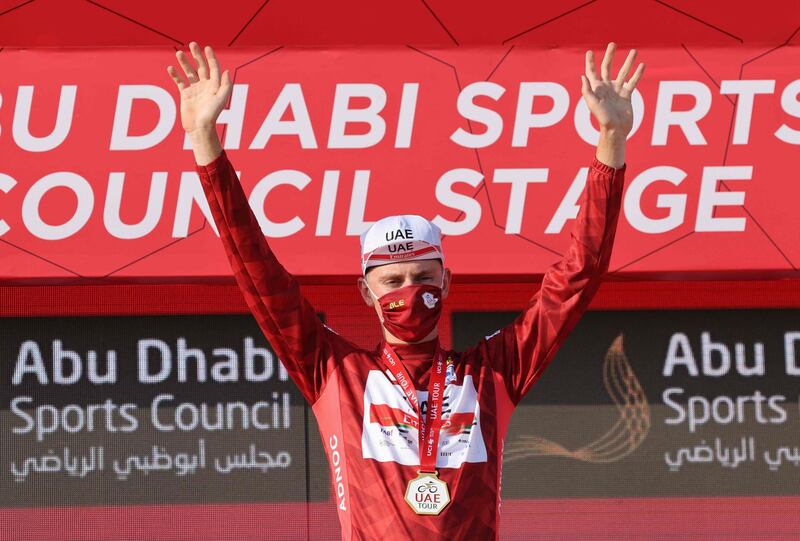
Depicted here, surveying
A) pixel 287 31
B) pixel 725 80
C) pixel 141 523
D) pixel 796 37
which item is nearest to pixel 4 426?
pixel 141 523

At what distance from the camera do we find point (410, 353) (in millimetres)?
2971

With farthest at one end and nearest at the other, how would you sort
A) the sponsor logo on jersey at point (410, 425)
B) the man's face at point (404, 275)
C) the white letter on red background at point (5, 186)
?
the white letter on red background at point (5, 186), the man's face at point (404, 275), the sponsor logo on jersey at point (410, 425)

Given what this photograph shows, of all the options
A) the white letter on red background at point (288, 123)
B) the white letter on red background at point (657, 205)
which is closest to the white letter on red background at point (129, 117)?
the white letter on red background at point (288, 123)

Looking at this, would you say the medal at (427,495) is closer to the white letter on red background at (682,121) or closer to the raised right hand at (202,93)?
the raised right hand at (202,93)

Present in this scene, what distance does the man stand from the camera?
277cm

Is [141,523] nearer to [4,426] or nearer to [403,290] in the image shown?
[4,426]

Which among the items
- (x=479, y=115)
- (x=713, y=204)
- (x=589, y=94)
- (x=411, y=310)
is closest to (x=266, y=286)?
(x=411, y=310)

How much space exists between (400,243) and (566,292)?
16.4 inches

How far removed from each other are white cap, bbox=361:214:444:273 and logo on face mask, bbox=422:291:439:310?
A: 0.41 ft

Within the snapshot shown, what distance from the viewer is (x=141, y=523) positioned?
5969 mm

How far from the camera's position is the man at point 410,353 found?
277 centimetres

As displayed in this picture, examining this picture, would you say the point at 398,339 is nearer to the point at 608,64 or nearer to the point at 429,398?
the point at 429,398

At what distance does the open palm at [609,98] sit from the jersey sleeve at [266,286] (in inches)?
32.5

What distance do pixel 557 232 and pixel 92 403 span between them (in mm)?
2418
